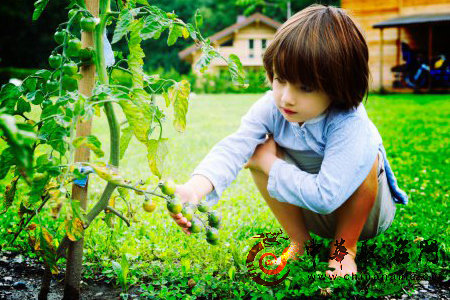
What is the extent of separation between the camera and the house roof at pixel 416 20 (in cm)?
1124

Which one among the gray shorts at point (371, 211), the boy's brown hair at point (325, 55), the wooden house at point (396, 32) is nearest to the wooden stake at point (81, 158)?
the boy's brown hair at point (325, 55)

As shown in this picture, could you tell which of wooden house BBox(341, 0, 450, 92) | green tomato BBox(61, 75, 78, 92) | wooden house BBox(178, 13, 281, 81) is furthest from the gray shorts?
wooden house BBox(178, 13, 281, 81)

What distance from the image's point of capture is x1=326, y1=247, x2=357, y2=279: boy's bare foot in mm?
1670

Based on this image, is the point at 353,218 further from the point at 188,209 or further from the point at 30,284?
the point at 30,284

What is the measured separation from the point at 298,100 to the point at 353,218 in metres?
0.47

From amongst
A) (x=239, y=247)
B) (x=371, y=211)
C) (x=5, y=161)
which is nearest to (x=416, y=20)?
(x=371, y=211)

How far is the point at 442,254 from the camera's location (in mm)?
1911

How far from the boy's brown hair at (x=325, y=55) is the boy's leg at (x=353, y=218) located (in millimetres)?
284

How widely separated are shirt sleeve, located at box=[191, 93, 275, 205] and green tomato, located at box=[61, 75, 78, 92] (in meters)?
0.55

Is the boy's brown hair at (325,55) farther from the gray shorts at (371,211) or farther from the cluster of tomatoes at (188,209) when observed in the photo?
the cluster of tomatoes at (188,209)

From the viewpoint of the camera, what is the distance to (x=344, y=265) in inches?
67.1

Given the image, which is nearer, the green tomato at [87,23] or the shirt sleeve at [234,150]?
the green tomato at [87,23]

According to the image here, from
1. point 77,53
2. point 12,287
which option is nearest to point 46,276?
point 12,287

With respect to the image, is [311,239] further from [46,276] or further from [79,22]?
[79,22]
